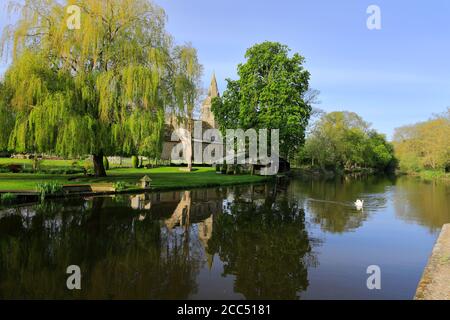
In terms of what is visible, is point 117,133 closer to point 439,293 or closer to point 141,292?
point 141,292

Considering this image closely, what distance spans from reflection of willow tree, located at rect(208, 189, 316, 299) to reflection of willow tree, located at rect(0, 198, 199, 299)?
3.77ft

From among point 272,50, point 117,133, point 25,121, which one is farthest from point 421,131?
point 25,121

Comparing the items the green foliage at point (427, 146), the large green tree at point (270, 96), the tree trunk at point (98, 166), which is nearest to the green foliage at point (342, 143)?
the green foliage at point (427, 146)

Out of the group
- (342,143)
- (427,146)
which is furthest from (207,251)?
(427,146)

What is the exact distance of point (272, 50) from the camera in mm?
39312

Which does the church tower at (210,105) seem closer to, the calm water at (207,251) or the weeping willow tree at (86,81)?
the weeping willow tree at (86,81)

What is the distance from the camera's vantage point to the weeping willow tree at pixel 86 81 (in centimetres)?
2153

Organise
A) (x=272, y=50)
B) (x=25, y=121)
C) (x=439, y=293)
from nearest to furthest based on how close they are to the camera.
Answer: (x=439, y=293)
(x=25, y=121)
(x=272, y=50)

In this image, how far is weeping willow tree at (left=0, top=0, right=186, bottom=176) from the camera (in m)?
21.5

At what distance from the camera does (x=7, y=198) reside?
16562 millimetres

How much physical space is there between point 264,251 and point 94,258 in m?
4.51

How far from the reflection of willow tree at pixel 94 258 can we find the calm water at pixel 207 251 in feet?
0.09

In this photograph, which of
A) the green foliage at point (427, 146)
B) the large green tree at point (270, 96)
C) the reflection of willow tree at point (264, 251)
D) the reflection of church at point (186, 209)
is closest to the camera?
the reflection of willow tree at point (264, 251)
